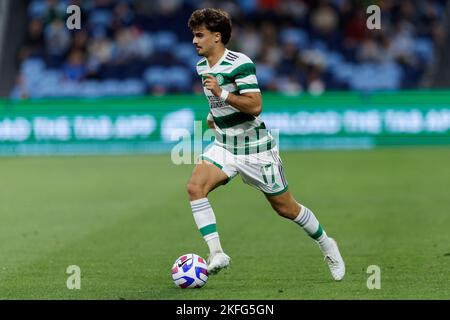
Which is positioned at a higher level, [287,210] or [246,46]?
[246,46]

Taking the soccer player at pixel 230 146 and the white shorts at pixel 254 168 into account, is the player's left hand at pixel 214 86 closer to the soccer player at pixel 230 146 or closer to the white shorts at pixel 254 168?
the soccer player at pixel 230 146

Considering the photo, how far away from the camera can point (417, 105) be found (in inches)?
955

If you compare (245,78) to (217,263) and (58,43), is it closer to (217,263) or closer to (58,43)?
(217,263)

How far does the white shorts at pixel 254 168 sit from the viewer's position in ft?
31.1

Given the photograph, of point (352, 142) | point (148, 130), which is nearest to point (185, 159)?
point (148, 130)

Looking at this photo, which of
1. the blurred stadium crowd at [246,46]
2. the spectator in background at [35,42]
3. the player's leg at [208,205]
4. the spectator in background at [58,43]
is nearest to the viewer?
the player's leg at [208,205]

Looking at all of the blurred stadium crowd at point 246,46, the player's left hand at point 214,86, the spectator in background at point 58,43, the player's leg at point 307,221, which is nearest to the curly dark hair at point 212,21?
the player's left hand at point 214,86

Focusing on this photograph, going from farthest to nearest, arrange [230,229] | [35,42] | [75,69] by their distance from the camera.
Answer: [35,42] → [75,69] → [230,229]

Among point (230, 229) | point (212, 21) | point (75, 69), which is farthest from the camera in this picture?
point (75, 69)

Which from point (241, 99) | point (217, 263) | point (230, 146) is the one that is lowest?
point (217, 263)

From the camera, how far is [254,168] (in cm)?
952

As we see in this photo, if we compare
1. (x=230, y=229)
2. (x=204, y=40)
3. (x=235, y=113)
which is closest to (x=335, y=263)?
(x=235, y=113)

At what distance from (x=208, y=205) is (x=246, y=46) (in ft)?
67.5

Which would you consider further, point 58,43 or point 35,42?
point 35,42
